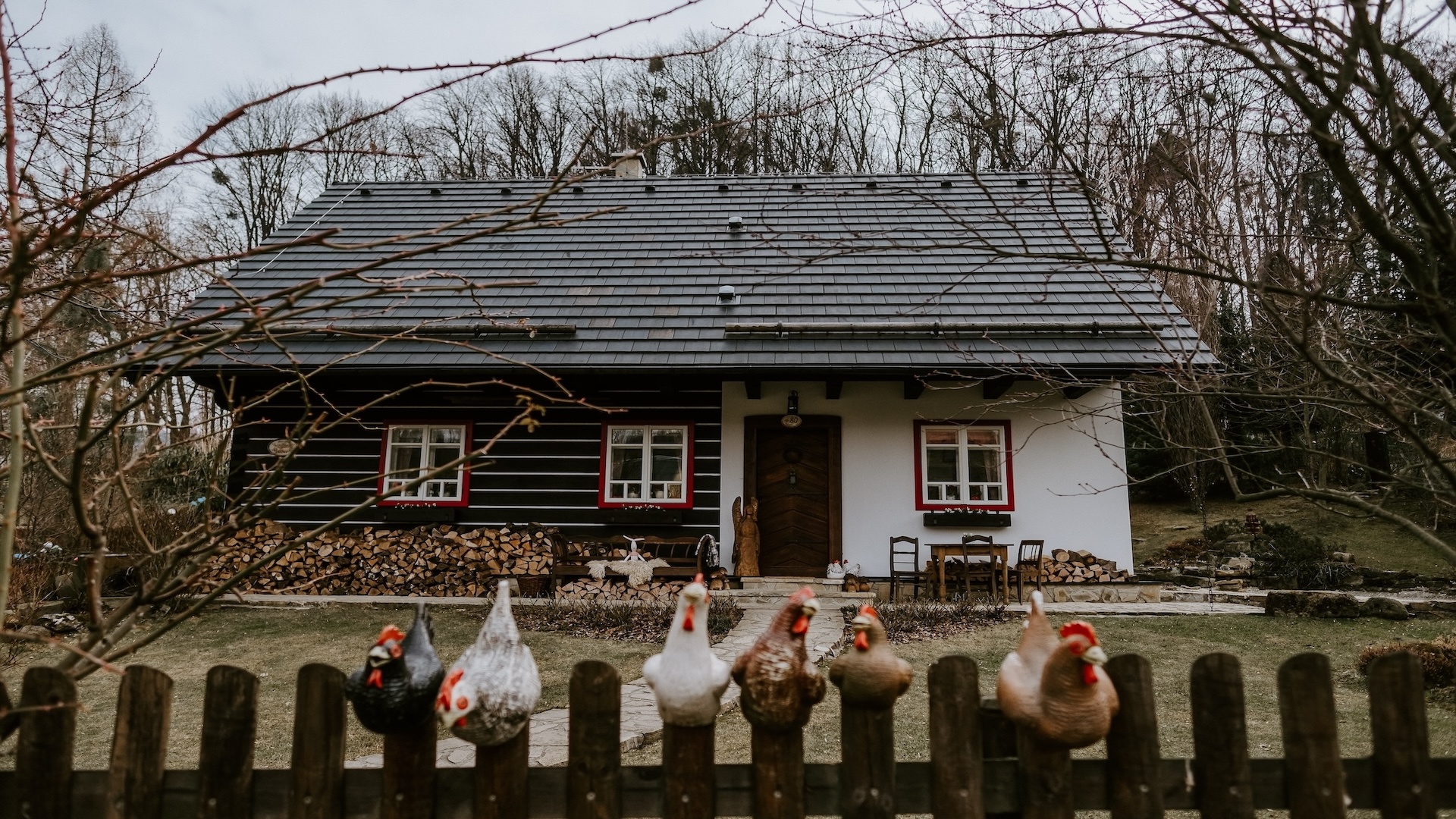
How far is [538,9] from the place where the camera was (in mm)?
1827

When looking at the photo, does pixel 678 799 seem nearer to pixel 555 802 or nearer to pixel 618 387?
pixel 555 802

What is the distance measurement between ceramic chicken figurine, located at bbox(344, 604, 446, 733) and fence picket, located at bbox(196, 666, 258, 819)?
0.84ft

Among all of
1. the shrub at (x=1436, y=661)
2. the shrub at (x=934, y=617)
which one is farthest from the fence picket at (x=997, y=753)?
the shrub at (x=934, y=617)

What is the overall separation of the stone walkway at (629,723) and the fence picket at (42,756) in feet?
3.16

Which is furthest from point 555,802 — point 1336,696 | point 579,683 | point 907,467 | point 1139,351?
point 1139,351

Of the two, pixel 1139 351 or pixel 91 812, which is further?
pixel 1139 351

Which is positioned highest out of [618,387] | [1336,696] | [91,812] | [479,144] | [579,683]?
[479,144]

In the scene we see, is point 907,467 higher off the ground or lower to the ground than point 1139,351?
lower

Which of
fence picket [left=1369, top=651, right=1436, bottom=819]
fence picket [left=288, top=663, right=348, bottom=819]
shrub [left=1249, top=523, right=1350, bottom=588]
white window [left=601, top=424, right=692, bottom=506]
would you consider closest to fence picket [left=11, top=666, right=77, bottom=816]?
fence picket [left=288, top=663, right=348, bottom=819]

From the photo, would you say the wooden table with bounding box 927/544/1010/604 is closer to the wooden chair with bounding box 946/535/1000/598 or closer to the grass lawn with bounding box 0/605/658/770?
the wooden chair with bounding box 946/535/1000/598

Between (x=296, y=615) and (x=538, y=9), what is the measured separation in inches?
343

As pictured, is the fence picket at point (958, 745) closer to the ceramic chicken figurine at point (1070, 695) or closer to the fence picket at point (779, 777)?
the ceramic chicken figurine at point (1070, 695)

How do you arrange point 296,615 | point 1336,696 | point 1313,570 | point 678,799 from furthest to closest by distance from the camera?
1. point 1313,570
2. point 296,615
3. point 1336,696
4. point 678,799

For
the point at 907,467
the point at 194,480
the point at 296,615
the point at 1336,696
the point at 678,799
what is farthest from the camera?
the point at 194,480
